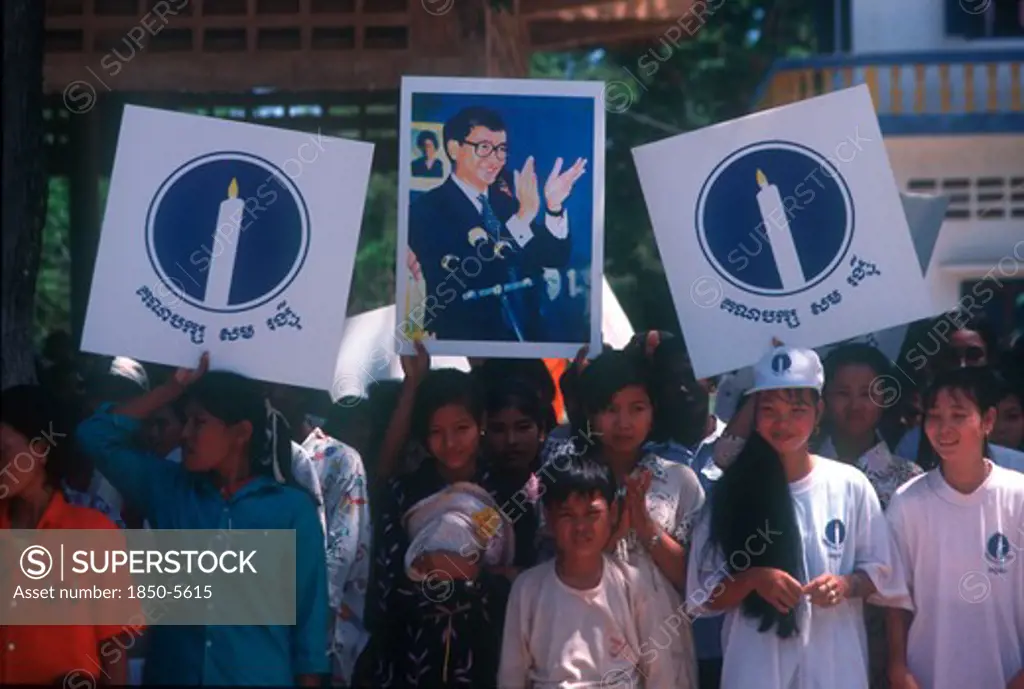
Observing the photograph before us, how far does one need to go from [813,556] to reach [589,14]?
3.90 meters

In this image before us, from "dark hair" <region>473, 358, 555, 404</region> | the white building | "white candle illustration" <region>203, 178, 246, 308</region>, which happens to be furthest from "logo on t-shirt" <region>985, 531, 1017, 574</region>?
the white building

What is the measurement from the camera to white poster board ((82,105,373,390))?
5.42m

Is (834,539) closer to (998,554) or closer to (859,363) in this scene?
(998,554)

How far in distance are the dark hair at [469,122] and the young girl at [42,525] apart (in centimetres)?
161

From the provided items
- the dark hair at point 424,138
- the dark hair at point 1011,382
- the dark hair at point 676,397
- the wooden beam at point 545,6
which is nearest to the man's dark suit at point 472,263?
the dark hair at point 424,138

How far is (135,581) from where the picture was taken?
5.30 m

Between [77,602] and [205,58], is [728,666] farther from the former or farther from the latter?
[205,58]

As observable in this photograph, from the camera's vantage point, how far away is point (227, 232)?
18.2 feet

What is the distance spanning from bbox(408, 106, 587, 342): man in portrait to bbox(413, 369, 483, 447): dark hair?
0.86ft

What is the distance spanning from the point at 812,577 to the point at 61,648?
221cm

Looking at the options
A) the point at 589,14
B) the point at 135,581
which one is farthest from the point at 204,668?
the point at 589,14

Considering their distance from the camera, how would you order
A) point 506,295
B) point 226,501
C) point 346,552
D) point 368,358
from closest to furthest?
point 226,501, point 346,552, point 506,295, point 368,358

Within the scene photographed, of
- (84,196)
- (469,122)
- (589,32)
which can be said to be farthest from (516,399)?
(84,196)

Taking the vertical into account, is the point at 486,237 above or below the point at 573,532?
above
